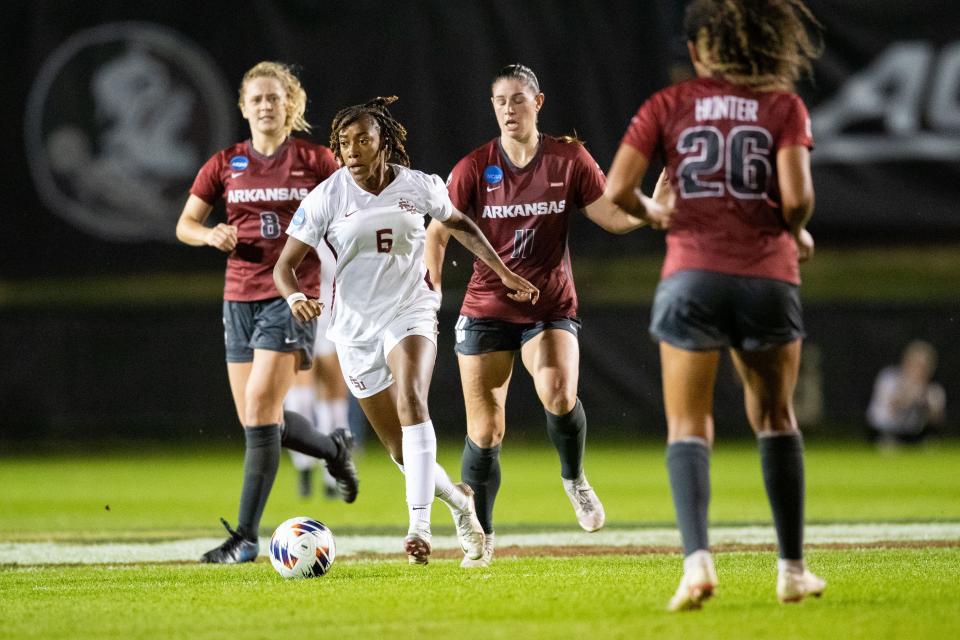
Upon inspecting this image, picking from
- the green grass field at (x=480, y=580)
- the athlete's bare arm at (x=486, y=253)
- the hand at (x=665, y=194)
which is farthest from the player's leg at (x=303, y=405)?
the hand at (x=665, y=194)

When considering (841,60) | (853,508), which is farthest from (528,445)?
(853,508)

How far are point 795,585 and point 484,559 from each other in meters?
2.24

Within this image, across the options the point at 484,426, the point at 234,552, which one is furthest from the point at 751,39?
the point at 234,552

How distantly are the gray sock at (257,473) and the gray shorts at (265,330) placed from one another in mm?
447

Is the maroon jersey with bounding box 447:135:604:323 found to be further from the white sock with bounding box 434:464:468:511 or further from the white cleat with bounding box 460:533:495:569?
the white cleat with bounding box 460:533:495:569

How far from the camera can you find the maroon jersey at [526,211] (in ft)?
23.9

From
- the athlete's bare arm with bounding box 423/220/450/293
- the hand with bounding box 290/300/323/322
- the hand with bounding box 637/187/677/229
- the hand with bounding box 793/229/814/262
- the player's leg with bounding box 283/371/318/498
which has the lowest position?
the player's leg with bounding box 283/371/318/498

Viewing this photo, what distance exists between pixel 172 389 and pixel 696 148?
1276cm

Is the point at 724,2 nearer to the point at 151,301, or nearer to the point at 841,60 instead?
the point at 841,60

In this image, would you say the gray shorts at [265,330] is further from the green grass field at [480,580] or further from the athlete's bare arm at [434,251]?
the green grass field at [480,580]

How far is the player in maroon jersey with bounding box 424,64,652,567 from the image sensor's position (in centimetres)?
725

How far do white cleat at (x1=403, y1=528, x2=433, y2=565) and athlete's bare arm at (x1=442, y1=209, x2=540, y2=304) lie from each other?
4.03 feet

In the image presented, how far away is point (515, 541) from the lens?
881cm

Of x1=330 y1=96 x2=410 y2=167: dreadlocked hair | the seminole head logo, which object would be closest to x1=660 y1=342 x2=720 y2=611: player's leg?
x1=330 y1=96 x2=410 y2=167: dreadlocked hair
